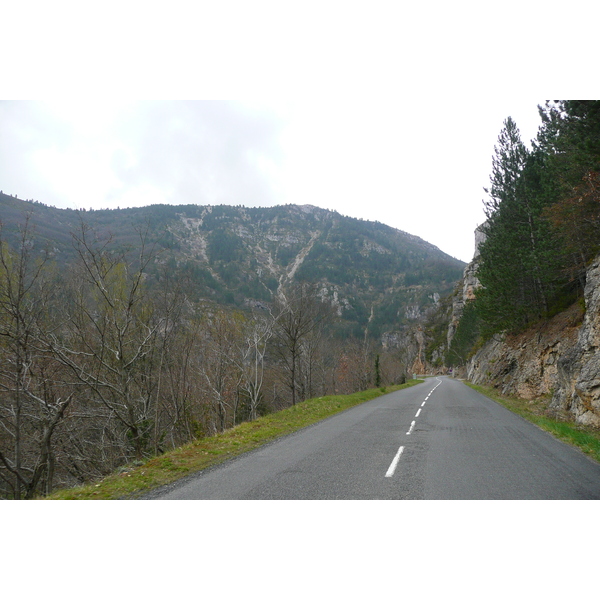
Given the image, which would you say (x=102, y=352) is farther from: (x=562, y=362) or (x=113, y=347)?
(x=562, y=362)

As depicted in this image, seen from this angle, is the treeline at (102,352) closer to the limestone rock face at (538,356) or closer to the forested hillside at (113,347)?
the forested hillside at (113,347)

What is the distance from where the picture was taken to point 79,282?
45.2 ft

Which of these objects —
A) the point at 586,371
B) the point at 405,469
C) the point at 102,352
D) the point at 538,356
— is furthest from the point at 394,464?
the point at 538,356

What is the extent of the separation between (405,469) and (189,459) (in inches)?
179

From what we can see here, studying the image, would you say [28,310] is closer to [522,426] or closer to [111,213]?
[522,426]

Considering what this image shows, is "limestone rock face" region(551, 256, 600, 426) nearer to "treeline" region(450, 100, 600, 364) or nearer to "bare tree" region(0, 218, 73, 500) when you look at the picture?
"treeline" region(450, 100, 600, 364)

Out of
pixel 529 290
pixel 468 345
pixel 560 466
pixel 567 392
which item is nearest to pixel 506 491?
pixel 560 466

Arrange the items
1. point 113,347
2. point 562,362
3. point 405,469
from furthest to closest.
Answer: point 113,347 → point 562,362 → point 405,469

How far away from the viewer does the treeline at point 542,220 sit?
12406mm

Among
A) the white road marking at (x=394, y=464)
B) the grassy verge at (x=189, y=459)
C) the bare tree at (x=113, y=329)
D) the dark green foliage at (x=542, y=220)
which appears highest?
the dark green foliage at (x=542, y=220)

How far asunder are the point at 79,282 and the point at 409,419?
12916 mm

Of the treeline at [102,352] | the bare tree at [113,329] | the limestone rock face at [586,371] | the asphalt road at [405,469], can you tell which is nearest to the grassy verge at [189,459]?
the asphalt road at [405,469]

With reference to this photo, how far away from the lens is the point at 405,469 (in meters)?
6.50

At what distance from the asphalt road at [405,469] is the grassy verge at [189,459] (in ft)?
1.78
